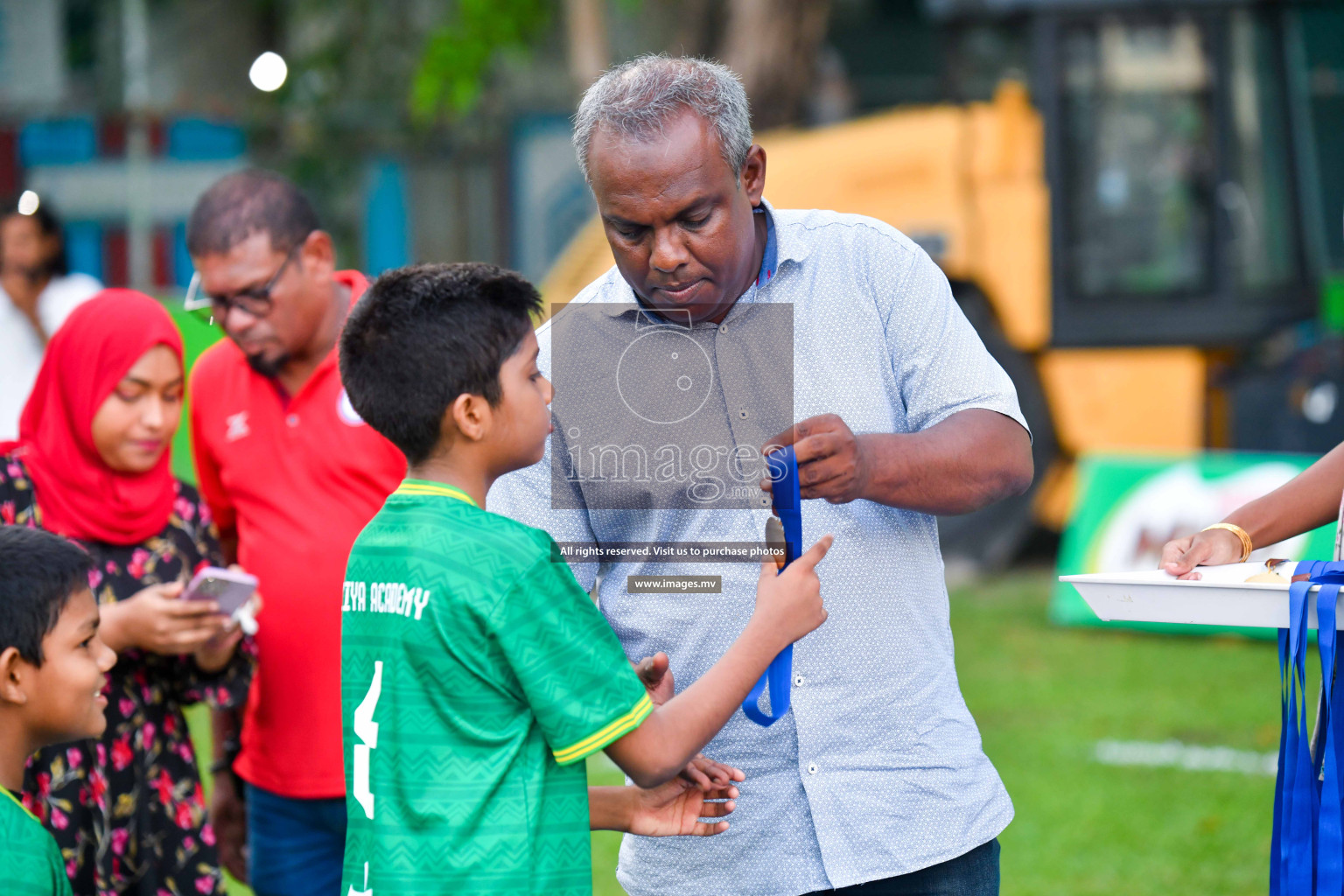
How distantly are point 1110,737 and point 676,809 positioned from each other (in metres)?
4.47

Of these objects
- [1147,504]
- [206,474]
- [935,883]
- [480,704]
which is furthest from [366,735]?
[1147,504]

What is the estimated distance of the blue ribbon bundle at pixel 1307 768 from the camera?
1.94 metres

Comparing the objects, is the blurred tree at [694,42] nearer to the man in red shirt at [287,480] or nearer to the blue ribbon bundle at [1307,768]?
the man in red shirt at [287,480]

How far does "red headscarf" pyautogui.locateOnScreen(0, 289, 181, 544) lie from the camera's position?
2.91 m

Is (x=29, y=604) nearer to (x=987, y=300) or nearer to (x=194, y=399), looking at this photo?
(x=194, y=399)

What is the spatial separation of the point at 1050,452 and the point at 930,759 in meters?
7.66

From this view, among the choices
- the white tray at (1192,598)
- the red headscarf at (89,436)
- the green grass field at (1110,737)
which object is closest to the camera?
the white tray at (1192,598)

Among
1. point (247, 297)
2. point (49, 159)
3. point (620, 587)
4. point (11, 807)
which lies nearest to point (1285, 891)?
point (620, 587)

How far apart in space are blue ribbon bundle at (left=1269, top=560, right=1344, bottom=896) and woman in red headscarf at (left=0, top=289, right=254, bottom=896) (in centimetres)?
191

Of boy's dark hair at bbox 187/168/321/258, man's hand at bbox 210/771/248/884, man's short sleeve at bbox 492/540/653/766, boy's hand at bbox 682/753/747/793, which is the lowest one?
man's hand at bbox 210/771/248/884

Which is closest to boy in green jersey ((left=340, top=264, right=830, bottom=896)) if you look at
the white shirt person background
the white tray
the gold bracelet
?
the white tray

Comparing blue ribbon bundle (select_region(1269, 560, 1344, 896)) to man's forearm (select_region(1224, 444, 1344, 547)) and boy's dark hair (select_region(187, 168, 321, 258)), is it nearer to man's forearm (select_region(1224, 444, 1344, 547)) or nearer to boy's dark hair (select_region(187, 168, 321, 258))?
man's forearm (select_region(1224, 444, 1344, 547))

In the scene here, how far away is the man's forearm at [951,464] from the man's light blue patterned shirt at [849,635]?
0.16 feet

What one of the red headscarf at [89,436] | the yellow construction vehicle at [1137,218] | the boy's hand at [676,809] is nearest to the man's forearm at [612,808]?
the boy's hand at [676,809]
